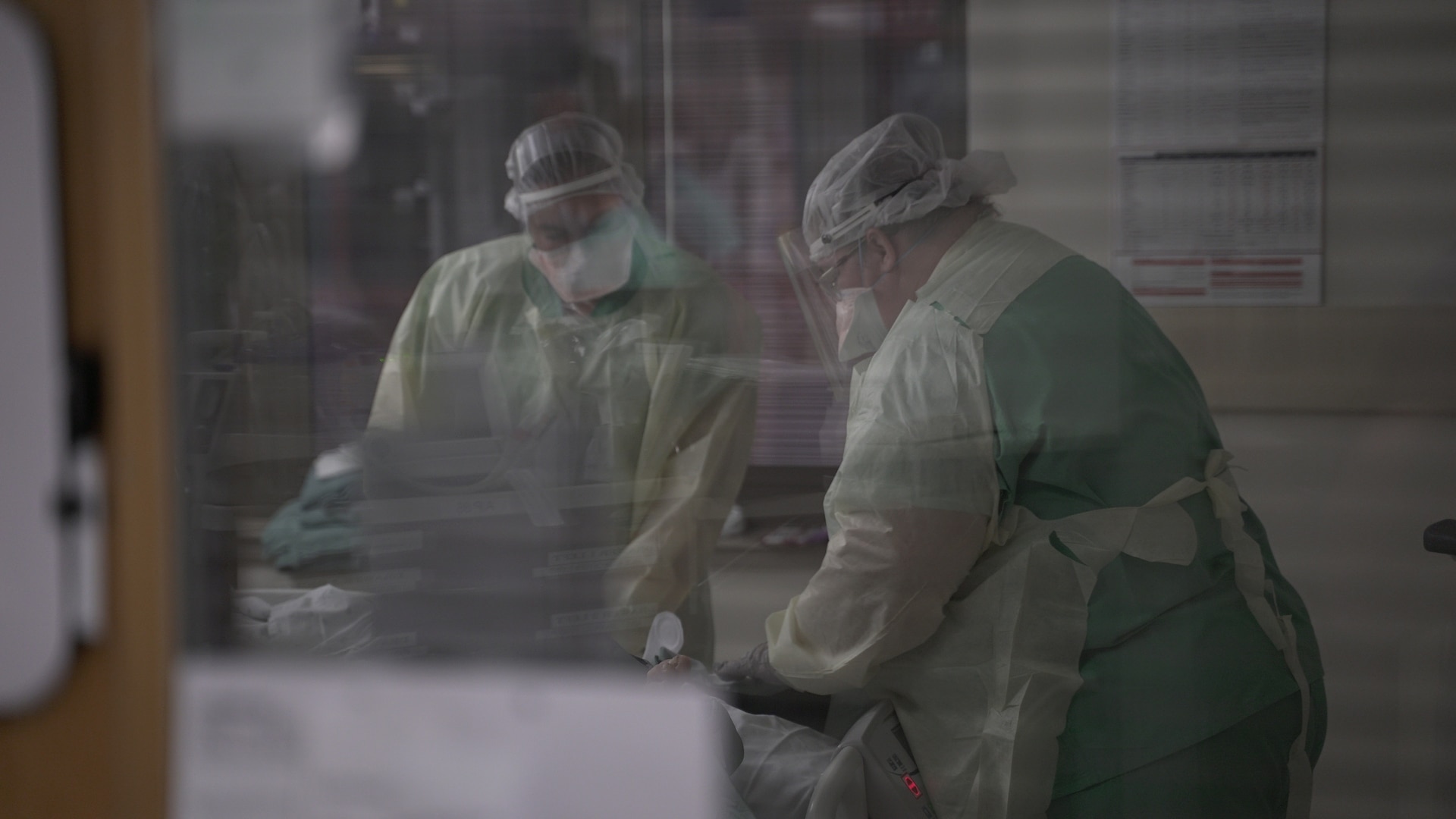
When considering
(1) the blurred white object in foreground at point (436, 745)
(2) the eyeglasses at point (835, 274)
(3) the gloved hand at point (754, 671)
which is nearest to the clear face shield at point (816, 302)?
(2) the eyeglasses at point (835, 274)

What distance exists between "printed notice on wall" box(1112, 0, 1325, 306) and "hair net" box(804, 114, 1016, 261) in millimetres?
179

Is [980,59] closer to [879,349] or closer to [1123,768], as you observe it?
[879,349]

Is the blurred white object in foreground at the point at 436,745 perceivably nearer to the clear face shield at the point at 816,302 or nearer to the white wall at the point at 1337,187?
the clear face shield at the point at 816,302

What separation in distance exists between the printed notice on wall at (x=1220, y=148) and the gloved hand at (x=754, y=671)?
669 millimetres

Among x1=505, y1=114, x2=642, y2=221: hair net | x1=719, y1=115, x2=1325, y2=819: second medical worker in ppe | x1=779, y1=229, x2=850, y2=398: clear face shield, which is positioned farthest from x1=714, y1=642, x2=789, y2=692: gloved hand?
x1=505, y1=114, x2=642, y2=221: hair net

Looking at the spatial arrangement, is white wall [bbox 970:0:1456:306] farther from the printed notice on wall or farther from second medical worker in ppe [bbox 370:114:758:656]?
second medical worker in ppe [bbox 370:114:758:656]

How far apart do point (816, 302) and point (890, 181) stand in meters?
0.18

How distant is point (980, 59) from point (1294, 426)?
2.14ft

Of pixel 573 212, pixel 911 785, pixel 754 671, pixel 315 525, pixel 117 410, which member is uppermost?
pixel 573 212

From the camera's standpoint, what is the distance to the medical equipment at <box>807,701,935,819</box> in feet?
4.63

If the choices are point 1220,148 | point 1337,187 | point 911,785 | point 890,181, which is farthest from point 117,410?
point 1337,187

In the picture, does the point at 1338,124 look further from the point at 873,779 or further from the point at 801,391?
the point at 873,779

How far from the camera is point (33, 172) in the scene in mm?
1319

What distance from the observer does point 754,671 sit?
4.69ft
